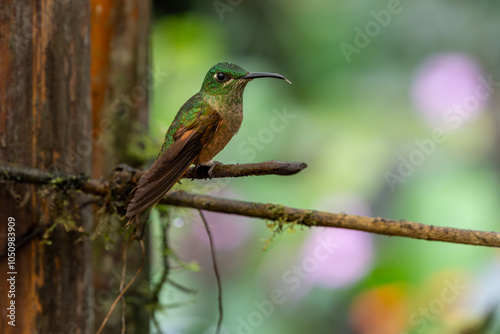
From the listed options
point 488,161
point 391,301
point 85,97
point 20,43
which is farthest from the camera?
point 488,161

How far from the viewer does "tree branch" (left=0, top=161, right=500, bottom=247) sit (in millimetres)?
1495

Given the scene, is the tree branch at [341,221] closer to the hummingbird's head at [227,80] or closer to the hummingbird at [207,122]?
the hummingbird at [207,122]

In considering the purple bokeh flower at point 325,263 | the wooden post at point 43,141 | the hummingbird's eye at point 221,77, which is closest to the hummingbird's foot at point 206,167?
the hummingbird's eye at point 221,77

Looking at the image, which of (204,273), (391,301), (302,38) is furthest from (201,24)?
(391,301)

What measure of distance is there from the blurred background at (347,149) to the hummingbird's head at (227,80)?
262cm

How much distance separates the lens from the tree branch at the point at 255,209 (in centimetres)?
149

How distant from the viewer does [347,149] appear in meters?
5.09

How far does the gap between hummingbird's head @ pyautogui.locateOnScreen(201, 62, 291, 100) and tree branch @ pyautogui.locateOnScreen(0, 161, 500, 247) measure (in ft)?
0.64

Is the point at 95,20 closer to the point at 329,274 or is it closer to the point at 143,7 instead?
the point at 143,7

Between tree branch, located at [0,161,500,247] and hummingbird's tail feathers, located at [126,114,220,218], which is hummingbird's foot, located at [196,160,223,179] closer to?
tree branch, located at [0,161,500,247]

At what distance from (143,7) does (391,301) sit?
9.20ft

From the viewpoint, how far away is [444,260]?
4.50m

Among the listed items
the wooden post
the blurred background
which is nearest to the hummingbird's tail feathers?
the wooden post

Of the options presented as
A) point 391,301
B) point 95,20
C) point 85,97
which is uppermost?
point 95,20
